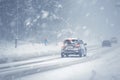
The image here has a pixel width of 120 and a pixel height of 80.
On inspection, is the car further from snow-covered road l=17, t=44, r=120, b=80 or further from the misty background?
the misty background

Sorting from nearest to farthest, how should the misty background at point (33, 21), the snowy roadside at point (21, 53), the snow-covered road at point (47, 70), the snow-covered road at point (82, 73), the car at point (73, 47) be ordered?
the snow-covered road at point (82, 73) < the snow-covered road at point (47, 70) < the snowy roadside at point (21, 53) < the car at point (73, 47) < the misty background at point (33, 21)

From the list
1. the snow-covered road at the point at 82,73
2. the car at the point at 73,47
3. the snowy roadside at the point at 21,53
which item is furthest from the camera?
the car at the point at 73,47

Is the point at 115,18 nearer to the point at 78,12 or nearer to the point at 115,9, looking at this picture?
the point at 115,9

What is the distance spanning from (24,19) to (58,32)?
7592 mm

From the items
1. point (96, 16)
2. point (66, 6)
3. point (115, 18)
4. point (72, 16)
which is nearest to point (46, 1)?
point (66, 6)

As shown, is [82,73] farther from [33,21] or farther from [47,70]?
[33,21]

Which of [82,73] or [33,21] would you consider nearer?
[82,73]

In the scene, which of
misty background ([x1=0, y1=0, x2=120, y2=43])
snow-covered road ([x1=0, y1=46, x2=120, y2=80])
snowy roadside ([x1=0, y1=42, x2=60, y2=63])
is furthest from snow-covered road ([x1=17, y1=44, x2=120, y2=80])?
misty background ([x1=0, y1=0, x2=120, y2=43])


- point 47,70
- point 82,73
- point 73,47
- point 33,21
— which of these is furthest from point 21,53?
point 33,21

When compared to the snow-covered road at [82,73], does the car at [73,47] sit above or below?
above

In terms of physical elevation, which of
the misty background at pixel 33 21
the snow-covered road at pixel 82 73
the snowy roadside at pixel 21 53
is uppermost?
the misty background at pixel 33 21

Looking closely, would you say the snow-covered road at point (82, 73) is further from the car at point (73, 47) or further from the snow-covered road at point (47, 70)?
the car at point (73, 47)

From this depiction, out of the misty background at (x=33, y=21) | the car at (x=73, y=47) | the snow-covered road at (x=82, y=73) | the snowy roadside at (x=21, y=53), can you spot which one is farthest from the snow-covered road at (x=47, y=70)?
the misty background at (x=33, y=21)

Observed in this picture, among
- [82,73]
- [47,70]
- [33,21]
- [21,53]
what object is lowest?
[82,73]
